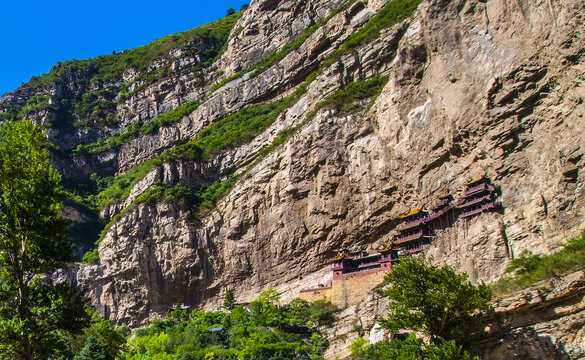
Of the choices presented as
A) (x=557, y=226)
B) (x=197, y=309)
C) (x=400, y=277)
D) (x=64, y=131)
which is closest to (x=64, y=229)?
(x=400, y=277)

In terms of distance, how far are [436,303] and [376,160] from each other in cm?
2158

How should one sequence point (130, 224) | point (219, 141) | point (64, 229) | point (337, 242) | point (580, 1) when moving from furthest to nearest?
point (219, 141) → point (130, 224) → point (337, 242) → point (580, 1) → point (64, 229)

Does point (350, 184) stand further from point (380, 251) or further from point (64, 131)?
point (64, 131)

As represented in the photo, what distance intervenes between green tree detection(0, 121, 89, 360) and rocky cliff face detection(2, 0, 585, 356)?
2207 centimetres

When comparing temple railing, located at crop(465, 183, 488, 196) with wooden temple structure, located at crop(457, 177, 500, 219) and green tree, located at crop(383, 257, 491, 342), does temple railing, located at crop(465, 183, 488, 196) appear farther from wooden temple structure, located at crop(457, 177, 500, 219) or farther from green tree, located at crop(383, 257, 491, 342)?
green tree, located at crop(383, 257, 491, 342)

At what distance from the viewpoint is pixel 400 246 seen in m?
35.8

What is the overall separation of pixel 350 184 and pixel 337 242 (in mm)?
4728

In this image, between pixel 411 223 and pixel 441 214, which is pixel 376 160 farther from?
pixel 441 214

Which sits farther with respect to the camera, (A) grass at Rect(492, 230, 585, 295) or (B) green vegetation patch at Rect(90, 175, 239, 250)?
(B) green vegetation patch at Rect(90, 175, 239, 250)

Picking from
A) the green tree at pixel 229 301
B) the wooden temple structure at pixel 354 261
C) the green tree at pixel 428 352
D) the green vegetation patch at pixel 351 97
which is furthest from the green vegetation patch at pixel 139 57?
the green tree at pixel 428 352

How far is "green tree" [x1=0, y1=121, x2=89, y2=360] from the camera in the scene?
39.4 feet

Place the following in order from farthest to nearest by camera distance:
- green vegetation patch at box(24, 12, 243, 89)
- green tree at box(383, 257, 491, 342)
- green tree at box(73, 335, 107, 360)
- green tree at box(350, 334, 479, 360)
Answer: green vegetation patch at box(24, 12, 243, 89)
green tree at box(73, 335, 107, 360)
green tree at box(383, 257, 491, 342)
green tree at box(350, 334, 479, 360)

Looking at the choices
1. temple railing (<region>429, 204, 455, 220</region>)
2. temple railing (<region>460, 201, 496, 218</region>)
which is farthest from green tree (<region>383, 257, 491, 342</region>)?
temple railing (<region>429, 204, 455, 220</region>)

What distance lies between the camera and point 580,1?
91.6 feet
